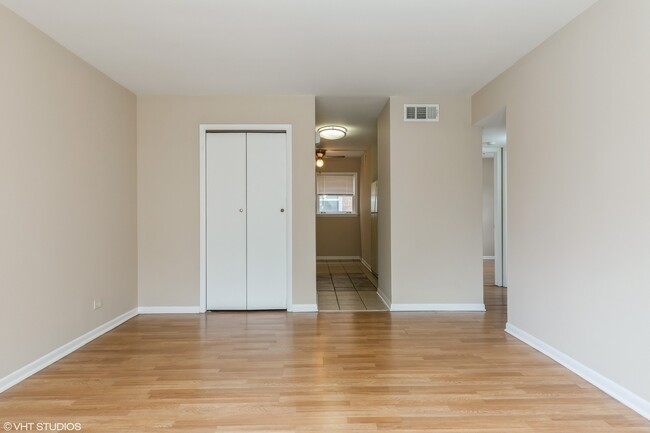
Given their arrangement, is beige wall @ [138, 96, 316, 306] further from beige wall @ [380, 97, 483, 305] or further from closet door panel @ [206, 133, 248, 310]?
beige wall @ [380, 97, 483, 305]

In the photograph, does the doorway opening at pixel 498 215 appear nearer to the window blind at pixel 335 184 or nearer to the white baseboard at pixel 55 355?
the white baseboard at pixel 55 355

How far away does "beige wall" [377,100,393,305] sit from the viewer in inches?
181

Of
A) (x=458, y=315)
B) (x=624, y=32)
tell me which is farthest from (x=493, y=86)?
(x=458, y=315)

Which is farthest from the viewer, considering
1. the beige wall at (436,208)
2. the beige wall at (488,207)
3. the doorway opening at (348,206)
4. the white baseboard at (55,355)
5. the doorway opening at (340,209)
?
the doorway opening at (340,209)

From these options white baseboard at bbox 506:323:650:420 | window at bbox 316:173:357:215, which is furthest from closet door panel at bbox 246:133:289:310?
window at bbox 316:173:357:215

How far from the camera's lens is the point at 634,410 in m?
2.16

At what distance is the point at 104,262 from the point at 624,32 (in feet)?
14.5

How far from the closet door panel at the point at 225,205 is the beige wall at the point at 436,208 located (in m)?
1.76

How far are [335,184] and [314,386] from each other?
7.58 m

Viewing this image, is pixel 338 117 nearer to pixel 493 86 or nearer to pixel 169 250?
pixel 493 86

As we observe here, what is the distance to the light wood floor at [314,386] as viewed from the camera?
205cm

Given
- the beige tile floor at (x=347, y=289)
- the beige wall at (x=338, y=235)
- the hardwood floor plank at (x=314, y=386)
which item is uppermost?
the beige wall at (x=338, y=235)

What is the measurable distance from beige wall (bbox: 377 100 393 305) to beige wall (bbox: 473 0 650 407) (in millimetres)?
1447

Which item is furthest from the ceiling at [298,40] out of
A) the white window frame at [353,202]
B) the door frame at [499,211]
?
the white window frame at [353,202]
